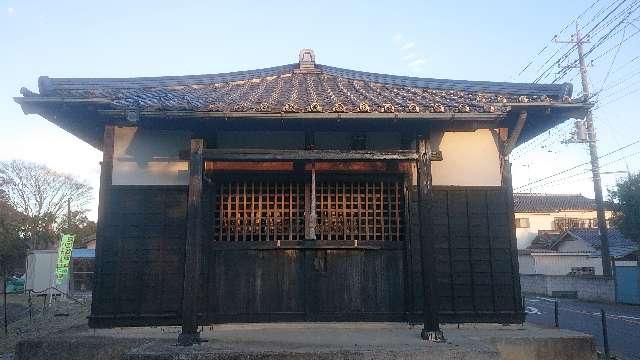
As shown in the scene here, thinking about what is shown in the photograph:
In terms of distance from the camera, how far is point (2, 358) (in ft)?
35.1

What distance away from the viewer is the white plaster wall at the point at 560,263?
38.9 meters

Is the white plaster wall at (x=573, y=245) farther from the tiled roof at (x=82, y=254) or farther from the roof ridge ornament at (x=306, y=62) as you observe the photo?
the tiled roof at (x=82, y=254)

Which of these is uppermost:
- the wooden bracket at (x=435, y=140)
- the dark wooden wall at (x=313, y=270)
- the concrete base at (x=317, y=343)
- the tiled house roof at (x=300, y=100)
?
the tiled house roof at (x=300, y=100)

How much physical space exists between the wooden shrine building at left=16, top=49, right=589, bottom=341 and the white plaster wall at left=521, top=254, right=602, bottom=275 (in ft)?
119

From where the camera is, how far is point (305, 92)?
9320mm

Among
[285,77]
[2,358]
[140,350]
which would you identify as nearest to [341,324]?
[140,350]

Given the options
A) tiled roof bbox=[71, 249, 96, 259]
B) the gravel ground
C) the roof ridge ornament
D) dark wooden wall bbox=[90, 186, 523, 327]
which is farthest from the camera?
tiled roof bbox=[71, 249, 96, 259]

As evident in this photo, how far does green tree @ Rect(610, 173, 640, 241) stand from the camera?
25641 mm

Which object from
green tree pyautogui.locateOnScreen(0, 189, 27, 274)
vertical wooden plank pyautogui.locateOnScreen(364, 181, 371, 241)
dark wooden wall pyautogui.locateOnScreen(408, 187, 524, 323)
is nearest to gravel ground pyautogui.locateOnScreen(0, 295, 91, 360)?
vertical wooden plank pyautogui.locateOnScreen(364, 181, 371, 241)

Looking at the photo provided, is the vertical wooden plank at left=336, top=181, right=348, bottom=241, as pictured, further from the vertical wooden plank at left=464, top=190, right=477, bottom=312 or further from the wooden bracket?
the vertical wooden plank at left=464, top=190, right=477, bottom=312

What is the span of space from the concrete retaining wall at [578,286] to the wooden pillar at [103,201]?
23.0 meters

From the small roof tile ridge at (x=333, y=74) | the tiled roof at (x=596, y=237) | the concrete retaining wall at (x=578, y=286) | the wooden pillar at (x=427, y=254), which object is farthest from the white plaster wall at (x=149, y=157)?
the tiled roof at (x=596, y=237)

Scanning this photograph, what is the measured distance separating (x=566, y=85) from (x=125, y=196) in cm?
869

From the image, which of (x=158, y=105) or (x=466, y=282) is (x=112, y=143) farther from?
(x=466, y=282)
